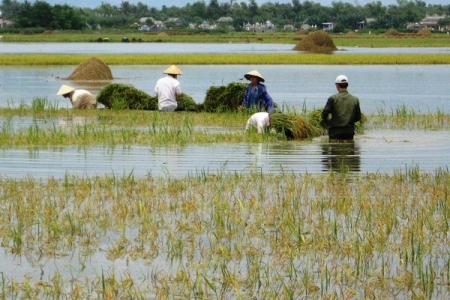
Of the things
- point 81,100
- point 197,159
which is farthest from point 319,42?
point 197,159

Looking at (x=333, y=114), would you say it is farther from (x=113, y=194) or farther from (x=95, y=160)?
(x=113, y=194)

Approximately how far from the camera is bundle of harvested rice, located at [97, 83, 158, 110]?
57.5 ft

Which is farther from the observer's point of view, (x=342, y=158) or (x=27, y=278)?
(x=342, y=158)

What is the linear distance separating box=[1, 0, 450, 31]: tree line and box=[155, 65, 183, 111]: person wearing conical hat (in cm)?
8788

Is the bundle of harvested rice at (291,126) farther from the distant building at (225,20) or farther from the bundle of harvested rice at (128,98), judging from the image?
the distant building at (225,20)

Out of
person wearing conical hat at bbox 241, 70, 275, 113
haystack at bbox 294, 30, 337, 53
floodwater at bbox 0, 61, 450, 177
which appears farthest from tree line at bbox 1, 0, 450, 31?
person wearing conical hat at bbox 241, 70, 275, 113

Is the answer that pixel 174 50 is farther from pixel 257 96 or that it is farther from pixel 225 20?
pixel 225 20

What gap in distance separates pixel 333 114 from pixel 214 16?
161303 millimetres

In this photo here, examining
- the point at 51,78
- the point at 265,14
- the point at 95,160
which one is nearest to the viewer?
the point at 95,160

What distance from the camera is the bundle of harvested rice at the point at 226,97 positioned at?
16859 mm

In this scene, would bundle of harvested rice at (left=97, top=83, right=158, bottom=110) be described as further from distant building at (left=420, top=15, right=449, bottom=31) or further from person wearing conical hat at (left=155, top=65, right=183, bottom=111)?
distant building at (left=420, top=15, right=449, bottom=31)

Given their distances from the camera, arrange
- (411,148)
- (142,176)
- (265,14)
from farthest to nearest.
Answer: (265,14), (411,148), (142,176)

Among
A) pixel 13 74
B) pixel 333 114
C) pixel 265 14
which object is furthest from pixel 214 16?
pixel 333 114

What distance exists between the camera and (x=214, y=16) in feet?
563
